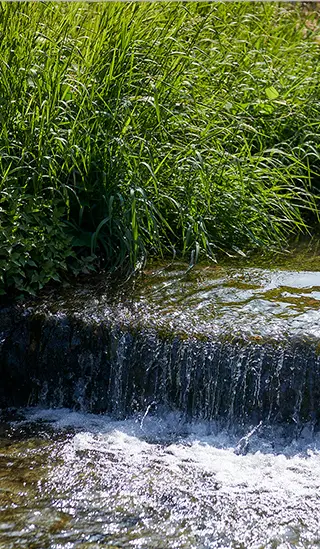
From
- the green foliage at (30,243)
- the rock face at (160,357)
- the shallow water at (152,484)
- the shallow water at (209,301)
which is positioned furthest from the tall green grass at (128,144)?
the shallow water at (152,484)

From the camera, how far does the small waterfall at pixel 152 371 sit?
187 inches

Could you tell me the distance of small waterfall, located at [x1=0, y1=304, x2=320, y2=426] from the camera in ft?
15.6

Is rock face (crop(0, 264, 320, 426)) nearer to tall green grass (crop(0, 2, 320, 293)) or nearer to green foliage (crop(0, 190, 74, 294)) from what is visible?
A: green foliage (crop(0, 190, 74, 294))

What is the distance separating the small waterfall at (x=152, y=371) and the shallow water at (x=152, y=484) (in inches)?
4.3

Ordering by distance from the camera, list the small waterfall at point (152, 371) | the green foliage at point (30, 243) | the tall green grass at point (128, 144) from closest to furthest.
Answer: the small waterfall at point (152, 371), the green foliage at point (30, 243), the tall green grass at point (128, 144)

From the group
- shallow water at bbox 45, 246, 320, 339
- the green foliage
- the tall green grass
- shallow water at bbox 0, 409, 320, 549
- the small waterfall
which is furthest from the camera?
the tall green grass

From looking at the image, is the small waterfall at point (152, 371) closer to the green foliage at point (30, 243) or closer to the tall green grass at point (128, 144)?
the green foliage at point (30, 243)

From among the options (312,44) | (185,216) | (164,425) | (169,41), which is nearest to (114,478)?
(164,425)

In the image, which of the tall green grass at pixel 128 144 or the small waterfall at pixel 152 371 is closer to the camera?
the small waterfall at pixel 152 371

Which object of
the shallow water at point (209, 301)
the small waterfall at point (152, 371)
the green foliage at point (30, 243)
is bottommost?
the small waterfall at point (152, 371)

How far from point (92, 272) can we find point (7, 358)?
0.82 meters

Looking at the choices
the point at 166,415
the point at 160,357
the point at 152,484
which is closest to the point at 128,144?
the point at 160,357

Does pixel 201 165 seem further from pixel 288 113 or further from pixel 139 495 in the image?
pixel 139 495


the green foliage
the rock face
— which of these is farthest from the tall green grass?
the rock face
